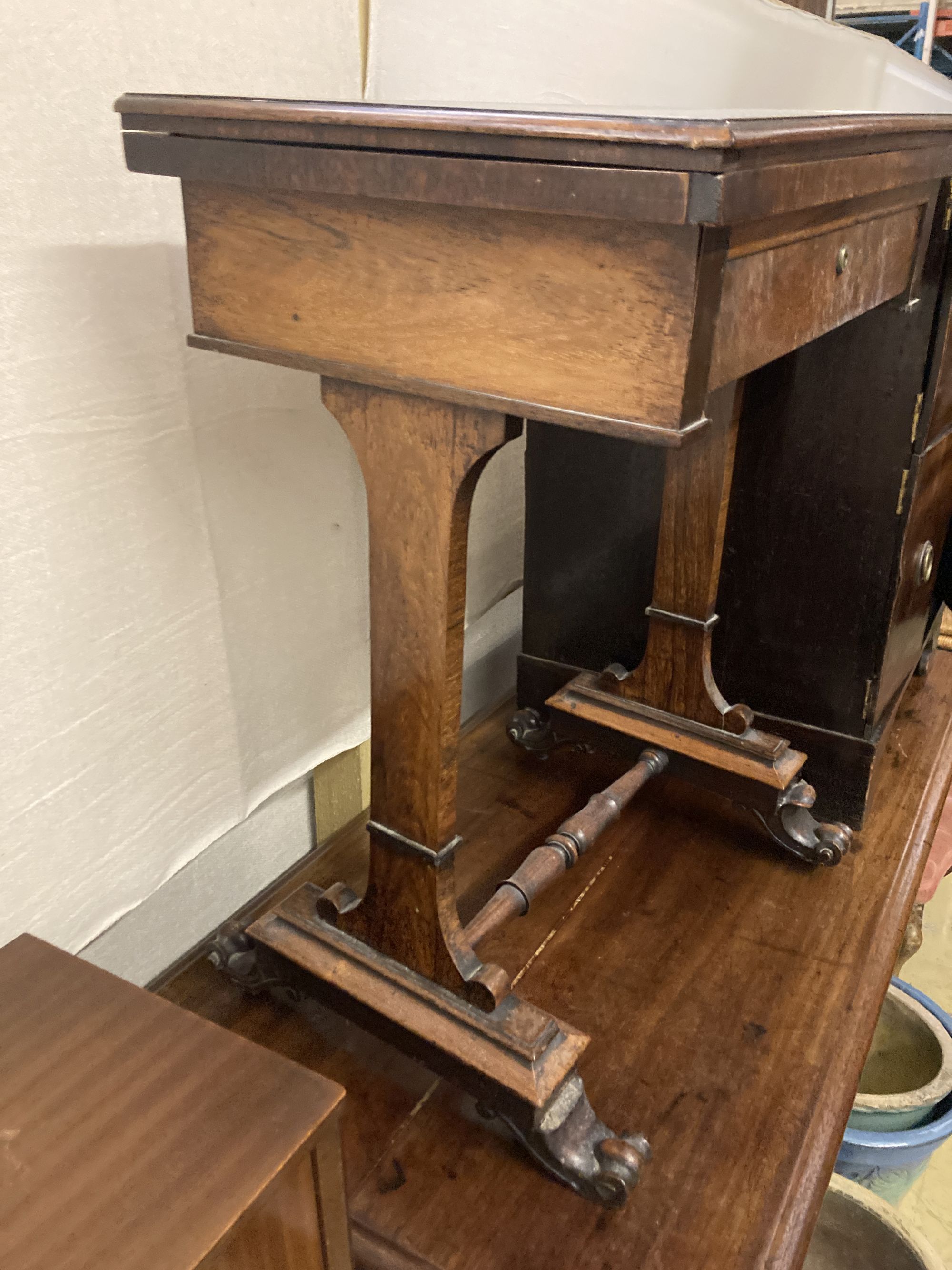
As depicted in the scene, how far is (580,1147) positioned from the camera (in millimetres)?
766

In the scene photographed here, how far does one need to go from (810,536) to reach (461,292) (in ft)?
2.28

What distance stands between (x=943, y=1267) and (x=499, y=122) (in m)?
1.20

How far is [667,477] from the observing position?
1.07m

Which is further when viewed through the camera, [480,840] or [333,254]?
[480,840]

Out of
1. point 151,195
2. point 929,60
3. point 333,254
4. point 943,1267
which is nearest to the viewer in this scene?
point 333,254

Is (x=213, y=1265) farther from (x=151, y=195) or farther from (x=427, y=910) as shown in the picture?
(x=151, y=195)

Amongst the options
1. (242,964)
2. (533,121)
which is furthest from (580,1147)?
(533,121)

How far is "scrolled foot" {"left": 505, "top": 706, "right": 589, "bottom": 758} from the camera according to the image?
1315 mm

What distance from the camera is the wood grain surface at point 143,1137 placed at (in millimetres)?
455

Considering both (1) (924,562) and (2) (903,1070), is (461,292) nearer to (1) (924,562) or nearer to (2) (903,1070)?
(1) (924,562)

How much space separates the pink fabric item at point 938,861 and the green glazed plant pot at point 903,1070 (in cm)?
18

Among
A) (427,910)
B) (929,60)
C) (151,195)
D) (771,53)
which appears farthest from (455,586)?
(929,60)

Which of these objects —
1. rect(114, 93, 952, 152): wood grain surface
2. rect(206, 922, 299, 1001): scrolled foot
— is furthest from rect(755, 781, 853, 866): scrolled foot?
rect(114, 93, 952, 152): wood grain surface

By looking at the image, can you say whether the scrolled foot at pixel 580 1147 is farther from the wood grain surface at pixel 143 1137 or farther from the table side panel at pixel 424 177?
the table side panel at pixel 424 177
